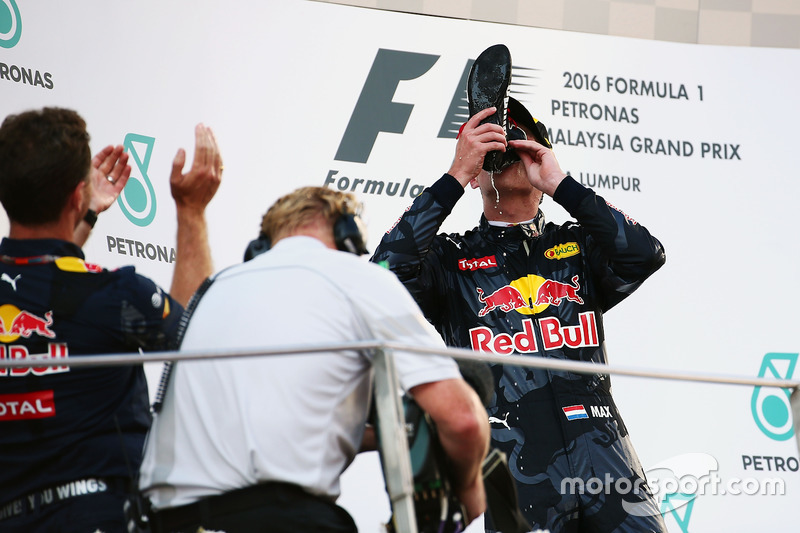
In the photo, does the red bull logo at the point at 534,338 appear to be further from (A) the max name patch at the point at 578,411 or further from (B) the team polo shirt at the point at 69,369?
(B) the team polo shirt at the point at 69,369

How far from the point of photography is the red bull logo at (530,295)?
229 cm

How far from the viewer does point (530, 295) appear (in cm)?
231

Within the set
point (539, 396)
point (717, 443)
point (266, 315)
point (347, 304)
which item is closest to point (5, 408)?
point (266, 315)

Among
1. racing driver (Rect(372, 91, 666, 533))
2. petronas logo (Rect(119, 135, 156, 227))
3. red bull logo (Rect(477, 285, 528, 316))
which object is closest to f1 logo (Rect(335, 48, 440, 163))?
petronas logo (Rect(119, 135, 156, 227))

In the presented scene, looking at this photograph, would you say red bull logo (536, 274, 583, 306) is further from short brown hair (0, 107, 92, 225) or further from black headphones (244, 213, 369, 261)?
short brown hair (0, 107, 92, 225)

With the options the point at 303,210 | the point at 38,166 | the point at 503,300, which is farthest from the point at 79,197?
the point at 503,300

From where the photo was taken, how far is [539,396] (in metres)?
2.14

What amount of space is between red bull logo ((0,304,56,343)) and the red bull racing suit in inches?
33.2

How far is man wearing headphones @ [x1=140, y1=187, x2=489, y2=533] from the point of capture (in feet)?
4.44

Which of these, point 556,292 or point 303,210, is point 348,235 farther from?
point 556,292

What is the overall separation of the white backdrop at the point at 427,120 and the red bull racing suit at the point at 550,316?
0.77 meters

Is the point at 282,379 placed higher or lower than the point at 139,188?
lower

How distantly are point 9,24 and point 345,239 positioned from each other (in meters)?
2.03

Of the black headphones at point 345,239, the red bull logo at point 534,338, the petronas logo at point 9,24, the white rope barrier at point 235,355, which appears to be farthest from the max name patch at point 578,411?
the petronas logo at point 9,24
